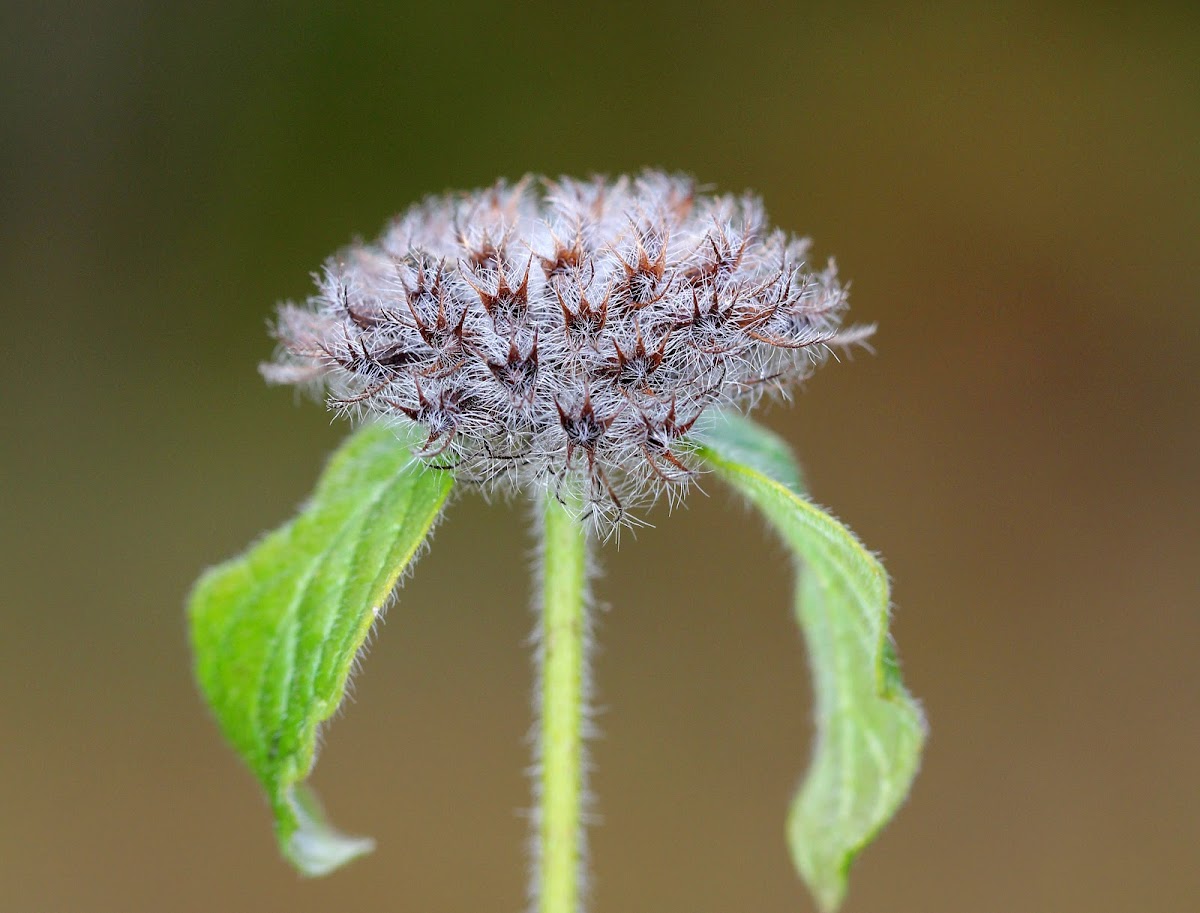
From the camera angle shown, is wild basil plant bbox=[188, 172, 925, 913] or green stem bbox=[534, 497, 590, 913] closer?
wild basil plant bbox=[188, 172, 925, 913]

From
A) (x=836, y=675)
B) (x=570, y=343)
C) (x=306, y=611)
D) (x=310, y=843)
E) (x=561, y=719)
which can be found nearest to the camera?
(x=570, y=343)

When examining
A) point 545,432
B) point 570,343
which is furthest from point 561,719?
point 570,343

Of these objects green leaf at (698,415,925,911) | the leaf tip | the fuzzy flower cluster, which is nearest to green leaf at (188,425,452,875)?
the leaf tip

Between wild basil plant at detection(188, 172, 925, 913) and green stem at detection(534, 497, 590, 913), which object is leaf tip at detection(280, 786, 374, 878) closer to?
wild basil plant at detection(188, 172, 925, 913)

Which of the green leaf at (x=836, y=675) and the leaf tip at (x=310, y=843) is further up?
the green leaf at (x=836, y=675)

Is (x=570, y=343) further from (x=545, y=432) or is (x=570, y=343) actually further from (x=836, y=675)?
(x=836, y=675)

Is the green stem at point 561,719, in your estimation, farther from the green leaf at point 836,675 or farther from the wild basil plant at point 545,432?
the green leaf at point 836,675

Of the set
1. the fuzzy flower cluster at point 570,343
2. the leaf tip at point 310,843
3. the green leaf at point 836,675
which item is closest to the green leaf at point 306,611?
the leaf tip at point 310,843

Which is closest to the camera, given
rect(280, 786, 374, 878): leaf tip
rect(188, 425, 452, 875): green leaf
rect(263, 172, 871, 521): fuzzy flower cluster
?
rect(263, 172, 871, 521): fuzzy flower cluster
